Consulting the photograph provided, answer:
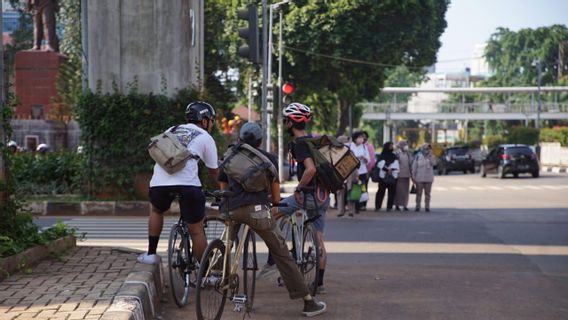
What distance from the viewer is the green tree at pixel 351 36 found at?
42.9 meters

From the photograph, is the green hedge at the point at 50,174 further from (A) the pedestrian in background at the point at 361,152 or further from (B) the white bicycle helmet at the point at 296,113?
(B) the white bicycle helmet at the point at 296,113

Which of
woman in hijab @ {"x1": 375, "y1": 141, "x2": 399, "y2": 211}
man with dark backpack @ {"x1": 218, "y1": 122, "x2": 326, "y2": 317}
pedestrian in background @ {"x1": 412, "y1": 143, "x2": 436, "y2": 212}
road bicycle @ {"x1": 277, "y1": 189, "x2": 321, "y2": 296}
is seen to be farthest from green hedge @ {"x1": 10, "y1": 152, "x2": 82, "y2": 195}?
man with dark backpack @ {"x1": 218, "y1": 122, "x2": 326, "y2": 317}

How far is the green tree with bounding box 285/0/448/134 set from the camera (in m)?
42.9

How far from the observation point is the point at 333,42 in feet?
141

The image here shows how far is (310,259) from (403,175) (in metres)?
13.2

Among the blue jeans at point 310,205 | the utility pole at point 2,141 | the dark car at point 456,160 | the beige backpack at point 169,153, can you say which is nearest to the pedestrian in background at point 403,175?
the blue jeans at point 310,205

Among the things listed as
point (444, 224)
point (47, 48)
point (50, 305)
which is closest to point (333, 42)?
point (47, 48)

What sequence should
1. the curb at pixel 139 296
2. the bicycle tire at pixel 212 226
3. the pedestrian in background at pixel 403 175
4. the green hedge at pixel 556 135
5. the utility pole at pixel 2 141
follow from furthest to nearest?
1. the green hedge at pixel 556 135
2. the pedestrian in background at pixel 403 175
3. the utility pole at pixel 2 141
4. the bicycle tire at pixel 212 226
5. the curb at pixel 139 296

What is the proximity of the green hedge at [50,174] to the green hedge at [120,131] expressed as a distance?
2.18 feet

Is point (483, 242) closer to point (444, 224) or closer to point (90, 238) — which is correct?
point (444, 224)

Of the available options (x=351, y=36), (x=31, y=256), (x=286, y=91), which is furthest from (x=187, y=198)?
(x=351, y=36)

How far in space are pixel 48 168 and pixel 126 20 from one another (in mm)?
3866

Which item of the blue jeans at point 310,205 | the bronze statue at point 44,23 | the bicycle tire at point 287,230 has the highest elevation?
the bronze statue at point 44,23

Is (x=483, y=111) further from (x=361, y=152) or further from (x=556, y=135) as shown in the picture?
(x=361, y=152)
